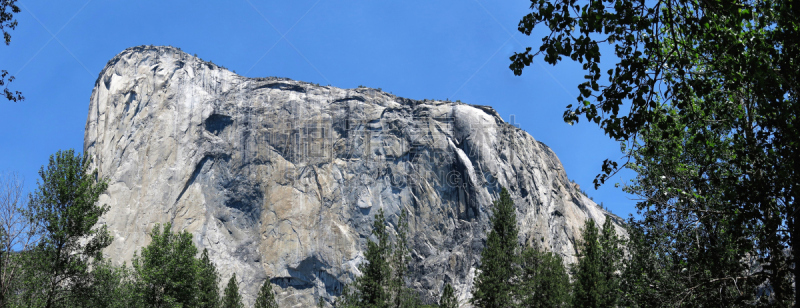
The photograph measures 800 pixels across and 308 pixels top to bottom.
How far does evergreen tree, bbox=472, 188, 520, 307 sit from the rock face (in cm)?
4585

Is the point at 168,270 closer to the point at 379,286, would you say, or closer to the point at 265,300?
the point at 379,286

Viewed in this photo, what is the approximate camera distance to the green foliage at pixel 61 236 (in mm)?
22391

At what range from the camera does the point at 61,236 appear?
23.3 m

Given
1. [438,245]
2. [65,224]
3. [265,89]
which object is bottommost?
[65,224]

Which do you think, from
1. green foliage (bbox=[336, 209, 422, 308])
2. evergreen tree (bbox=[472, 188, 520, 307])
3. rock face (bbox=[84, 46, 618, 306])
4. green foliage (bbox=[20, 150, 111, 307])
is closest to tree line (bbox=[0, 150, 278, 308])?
green foliage (bbox=[20, 150, 111, 307])

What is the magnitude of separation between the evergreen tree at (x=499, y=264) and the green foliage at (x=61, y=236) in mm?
25239

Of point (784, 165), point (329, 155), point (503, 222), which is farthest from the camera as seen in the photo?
point (329, 155)

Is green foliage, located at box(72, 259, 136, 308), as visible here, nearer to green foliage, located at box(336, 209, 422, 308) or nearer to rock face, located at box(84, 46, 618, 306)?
green foliage, located at box(336, 209, 422, 308)

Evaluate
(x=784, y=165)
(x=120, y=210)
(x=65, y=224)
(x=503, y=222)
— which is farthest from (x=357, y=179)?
(x=784, y=165)

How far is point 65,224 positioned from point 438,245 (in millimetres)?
75721

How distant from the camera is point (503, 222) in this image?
1843 inches

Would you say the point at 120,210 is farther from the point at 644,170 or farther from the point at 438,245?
the point at 644,170

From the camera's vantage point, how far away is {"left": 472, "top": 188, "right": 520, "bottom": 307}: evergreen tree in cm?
4062

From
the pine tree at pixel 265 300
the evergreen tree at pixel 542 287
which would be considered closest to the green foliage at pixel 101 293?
the pine tree at pixel 265 300
